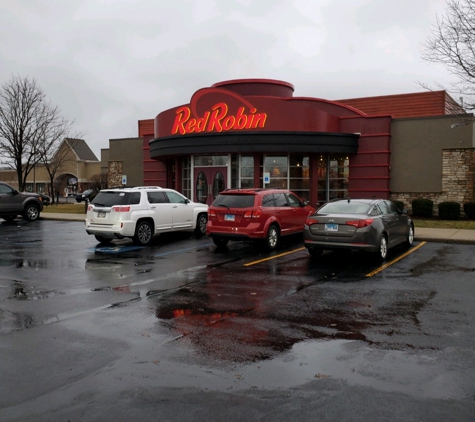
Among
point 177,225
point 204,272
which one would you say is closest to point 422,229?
point 177,225

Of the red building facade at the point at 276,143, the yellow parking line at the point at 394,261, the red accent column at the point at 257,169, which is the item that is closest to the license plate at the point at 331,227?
the yellow parking line at the point at 394,261

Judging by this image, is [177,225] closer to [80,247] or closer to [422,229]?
[80,247]

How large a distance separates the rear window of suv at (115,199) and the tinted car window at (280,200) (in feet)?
13.8

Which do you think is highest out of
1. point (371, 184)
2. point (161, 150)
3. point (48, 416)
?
point (161, 150)

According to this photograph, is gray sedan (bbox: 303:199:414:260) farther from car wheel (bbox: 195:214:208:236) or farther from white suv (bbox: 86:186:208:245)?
car wheel (bbox: 195:214:208:236)

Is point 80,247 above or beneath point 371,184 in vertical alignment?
beneath

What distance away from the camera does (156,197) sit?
15.9 m

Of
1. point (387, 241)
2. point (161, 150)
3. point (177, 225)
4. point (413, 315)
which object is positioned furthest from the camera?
point (161, 150)

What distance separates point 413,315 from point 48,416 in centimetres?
503

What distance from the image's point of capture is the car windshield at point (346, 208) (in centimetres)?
1206

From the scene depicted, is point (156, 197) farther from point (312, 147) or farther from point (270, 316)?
point (312, 147)

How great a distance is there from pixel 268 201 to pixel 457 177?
1290cm

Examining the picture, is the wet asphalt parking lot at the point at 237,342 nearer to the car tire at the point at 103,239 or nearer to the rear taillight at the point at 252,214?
the rear taillight at the point at 252,214

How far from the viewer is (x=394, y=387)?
14.9 ft
